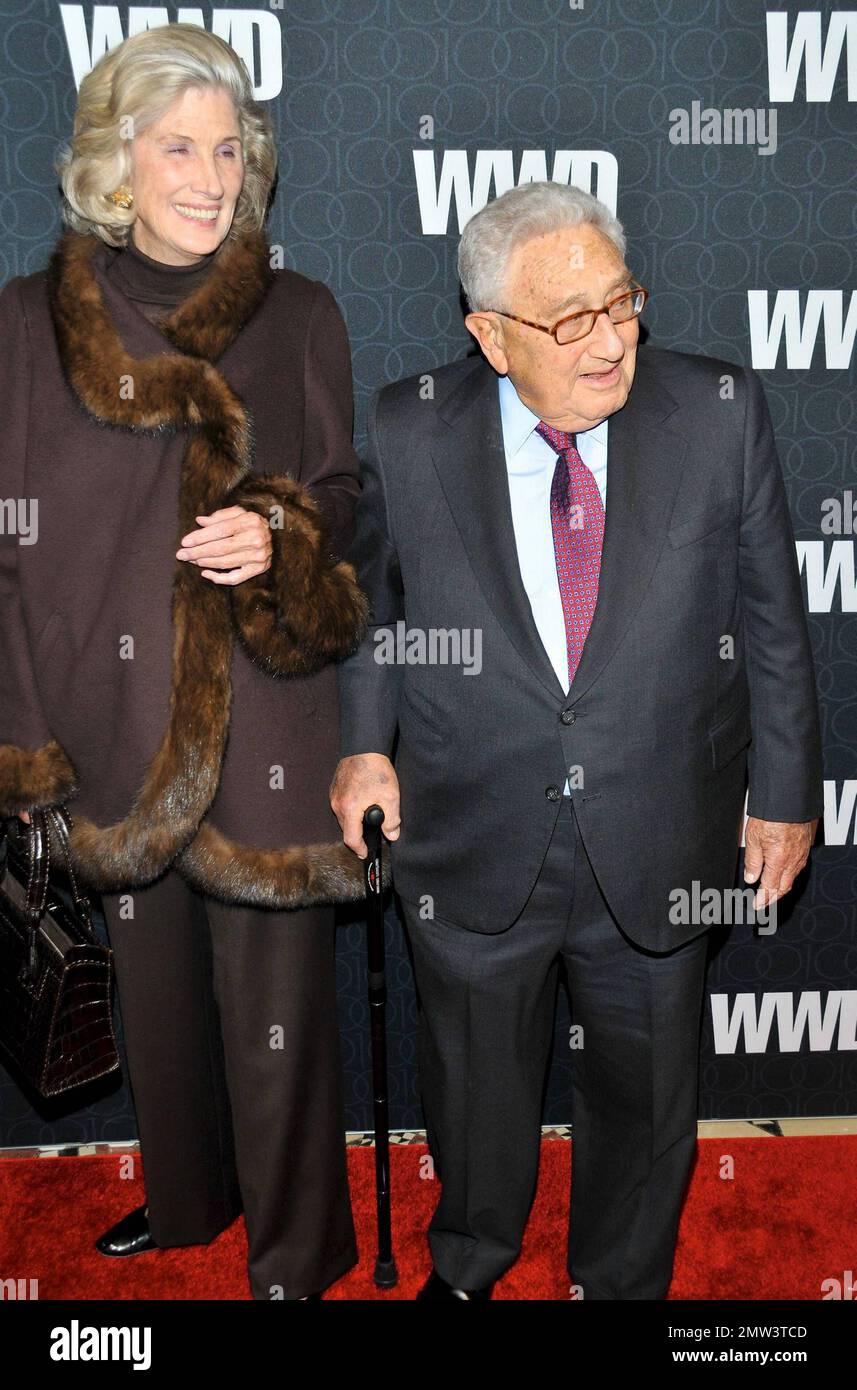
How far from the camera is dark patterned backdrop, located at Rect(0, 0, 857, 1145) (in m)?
2.68

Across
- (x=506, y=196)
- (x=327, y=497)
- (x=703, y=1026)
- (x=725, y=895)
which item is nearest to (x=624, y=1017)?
(x=725, y=895)

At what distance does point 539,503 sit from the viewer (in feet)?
7.48

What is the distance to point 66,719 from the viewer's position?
2.39 m

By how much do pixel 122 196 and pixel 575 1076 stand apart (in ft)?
6.13

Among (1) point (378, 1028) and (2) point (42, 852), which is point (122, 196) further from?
(1) point (378, 1028)

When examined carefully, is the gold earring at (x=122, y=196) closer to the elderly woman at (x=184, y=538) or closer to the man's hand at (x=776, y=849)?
the elderly woman at (x=184, y=538)

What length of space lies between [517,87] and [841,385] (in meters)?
0.95

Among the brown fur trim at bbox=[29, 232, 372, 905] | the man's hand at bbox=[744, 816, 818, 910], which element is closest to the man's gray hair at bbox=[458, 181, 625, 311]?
the brown fur trim at bbox=[29, 232, 372, 905]

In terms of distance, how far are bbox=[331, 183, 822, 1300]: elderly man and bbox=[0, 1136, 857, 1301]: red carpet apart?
A: 317 millimetres

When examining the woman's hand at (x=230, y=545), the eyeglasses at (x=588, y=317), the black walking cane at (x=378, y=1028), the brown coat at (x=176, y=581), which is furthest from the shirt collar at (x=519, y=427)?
the black walking cane at (x=378, y=1028)

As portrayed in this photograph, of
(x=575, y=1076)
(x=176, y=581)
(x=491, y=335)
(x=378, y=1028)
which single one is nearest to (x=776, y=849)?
(x=575, y=1076)

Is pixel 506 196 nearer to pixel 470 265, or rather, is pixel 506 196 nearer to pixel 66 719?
pixel 470 265

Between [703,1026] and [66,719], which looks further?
[703,1026]

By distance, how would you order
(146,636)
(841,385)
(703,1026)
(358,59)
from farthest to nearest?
(703,1026) < (841,385) < (358,59) < (146,636)
